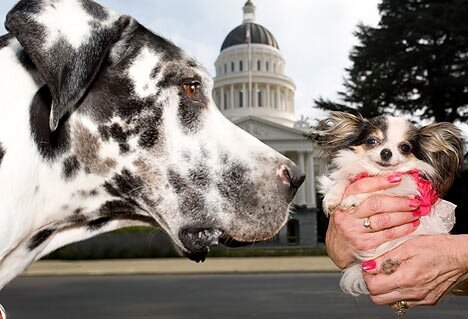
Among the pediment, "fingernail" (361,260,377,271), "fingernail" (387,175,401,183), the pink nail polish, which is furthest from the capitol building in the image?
"fingernail" (361,260,377,271)

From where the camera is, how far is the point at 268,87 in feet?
330

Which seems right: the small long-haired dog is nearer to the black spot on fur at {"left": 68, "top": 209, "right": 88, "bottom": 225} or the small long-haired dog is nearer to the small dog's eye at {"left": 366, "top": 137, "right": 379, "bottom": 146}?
the small dog's eye at {"left": 366, "top": 137, "right": 379, "bottom": 146}

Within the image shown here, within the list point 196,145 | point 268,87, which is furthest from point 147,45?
point 268,87

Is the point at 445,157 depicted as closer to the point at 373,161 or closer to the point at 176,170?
the point at 373,161

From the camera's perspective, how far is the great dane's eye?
2605 mm

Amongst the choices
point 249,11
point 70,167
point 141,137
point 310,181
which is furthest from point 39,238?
point 249,11

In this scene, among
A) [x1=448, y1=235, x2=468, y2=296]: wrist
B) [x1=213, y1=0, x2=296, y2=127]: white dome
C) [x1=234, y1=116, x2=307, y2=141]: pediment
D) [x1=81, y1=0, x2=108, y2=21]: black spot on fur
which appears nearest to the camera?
[x1=81, y1=0, x2=108, y2=21]: black spot on fur

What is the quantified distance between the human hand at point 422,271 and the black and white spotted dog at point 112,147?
84cm

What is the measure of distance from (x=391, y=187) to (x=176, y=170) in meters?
1.80

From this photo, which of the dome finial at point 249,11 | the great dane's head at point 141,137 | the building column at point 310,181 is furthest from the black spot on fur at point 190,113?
the dome finial at point 249,11

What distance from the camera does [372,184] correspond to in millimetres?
3936

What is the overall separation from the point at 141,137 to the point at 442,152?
97.4 inches

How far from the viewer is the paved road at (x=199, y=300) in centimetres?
1240

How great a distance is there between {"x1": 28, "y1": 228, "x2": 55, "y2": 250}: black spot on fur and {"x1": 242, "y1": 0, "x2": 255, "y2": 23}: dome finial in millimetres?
109906
